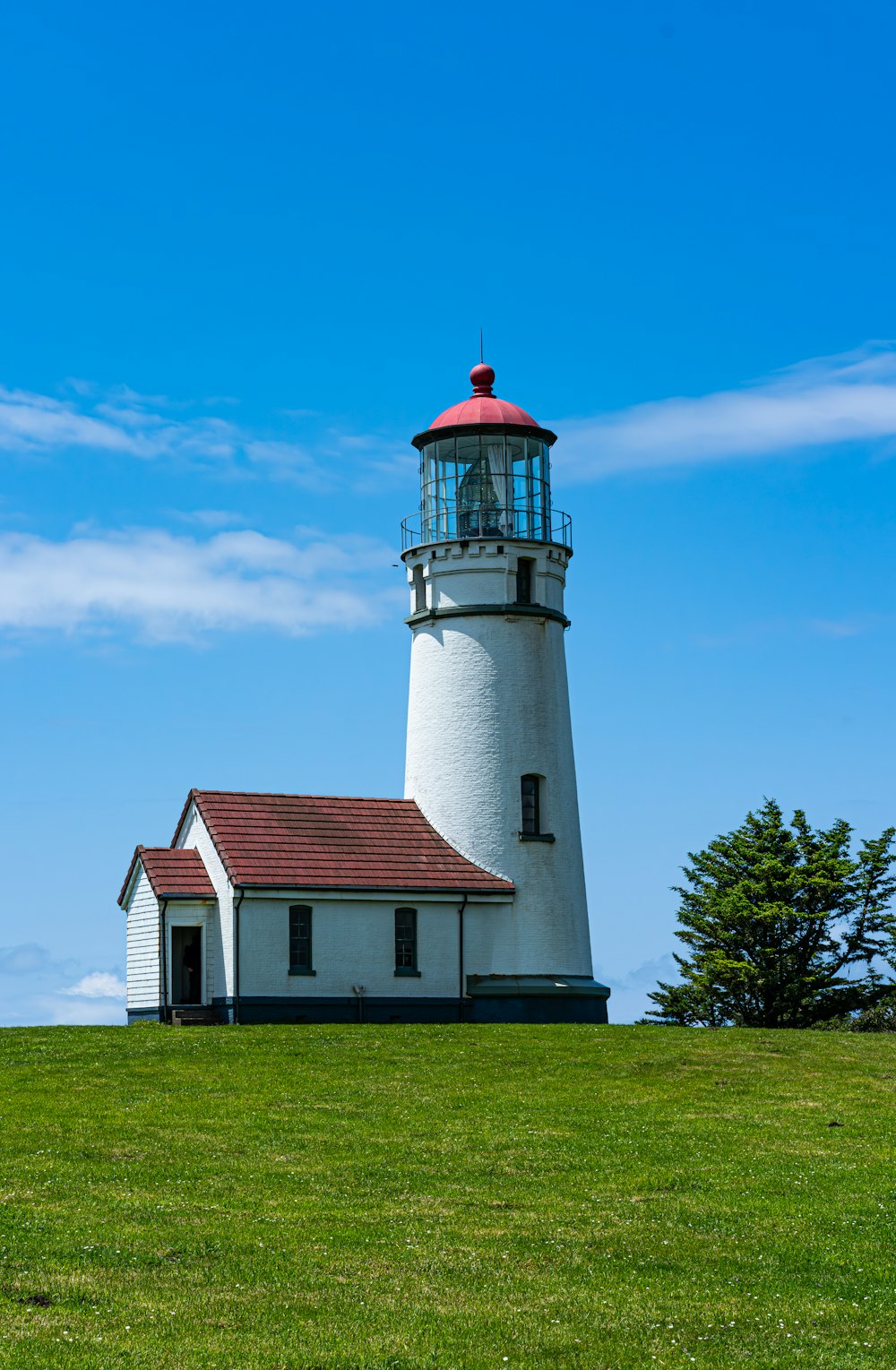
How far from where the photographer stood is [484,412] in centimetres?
4372

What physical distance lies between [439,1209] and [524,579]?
26419 mm

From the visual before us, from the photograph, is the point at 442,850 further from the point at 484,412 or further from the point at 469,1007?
the point at 484,412

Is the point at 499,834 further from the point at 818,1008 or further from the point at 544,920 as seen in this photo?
the point at 818,1008

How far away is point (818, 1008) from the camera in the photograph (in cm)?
4512

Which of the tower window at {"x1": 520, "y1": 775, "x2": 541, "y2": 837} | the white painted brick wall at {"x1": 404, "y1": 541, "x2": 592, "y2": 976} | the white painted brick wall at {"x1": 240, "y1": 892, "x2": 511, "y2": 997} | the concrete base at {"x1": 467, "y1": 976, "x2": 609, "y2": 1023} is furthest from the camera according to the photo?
the tower window at {"x1": 520, "y1": 775, "x2": 541, "y2": 837}

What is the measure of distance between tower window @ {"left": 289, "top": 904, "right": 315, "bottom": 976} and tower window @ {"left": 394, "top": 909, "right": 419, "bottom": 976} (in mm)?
2248

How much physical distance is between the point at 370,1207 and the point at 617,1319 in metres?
4.65

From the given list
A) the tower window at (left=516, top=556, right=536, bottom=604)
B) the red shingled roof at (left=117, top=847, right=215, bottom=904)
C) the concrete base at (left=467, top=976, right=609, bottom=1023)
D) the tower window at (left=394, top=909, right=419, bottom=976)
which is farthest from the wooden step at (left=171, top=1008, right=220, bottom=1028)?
the tower window at (left=516, top=556, right=536, bottom=604)

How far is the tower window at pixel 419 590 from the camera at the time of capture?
43625mm

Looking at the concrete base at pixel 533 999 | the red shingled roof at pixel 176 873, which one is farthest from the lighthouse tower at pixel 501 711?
the red shingled roof at pixel 176 873

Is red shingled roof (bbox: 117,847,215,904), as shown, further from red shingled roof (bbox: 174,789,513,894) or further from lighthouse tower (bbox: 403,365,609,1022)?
lighthouse tower (bbox: 403,365,609,1022)

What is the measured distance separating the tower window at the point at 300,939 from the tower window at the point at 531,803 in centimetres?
638

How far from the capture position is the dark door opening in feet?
130

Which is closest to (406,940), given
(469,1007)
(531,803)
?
(469,1007)
